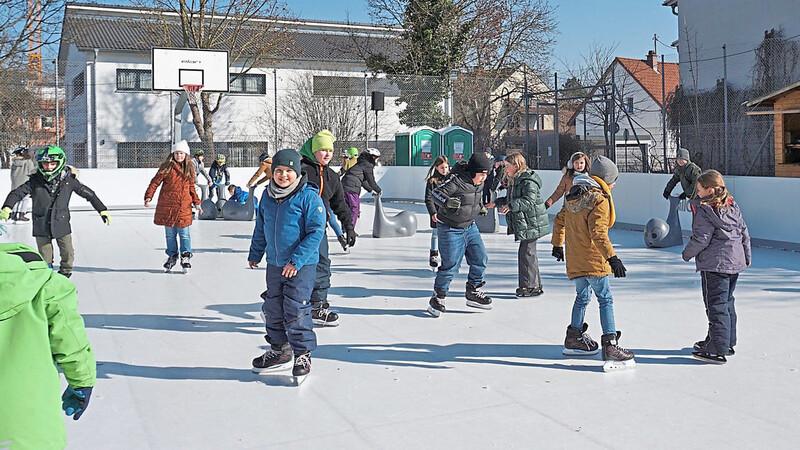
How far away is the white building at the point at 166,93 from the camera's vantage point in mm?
23719

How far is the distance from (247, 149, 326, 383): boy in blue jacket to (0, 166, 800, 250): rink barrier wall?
29.9 feet

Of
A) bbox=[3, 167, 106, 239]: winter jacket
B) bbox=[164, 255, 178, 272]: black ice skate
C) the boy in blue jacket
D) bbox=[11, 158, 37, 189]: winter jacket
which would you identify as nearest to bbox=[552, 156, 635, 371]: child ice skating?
the boy in blue jacket

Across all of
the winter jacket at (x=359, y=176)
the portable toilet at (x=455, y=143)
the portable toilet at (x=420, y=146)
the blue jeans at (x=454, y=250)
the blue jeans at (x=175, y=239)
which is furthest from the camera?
the portable toilet at (x=455, y=143)

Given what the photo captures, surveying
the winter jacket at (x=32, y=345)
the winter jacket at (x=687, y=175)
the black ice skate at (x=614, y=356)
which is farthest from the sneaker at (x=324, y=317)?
the winter jacket at (x=687, y=175)

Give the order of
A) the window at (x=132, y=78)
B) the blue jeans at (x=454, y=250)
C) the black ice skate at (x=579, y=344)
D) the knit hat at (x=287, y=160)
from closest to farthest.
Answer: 1. the knit hat at (x=287, y=160)
2. the black ice skate at (x=579, y=344)
3. the blue jeans at (x=454, y=250)
4. the window at (x=132, y=78)

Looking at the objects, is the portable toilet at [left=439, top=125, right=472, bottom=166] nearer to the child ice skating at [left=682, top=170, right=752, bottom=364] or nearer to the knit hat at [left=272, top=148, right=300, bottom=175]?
the child ice skating at [left=682, top=170, right=752, bottom=364]

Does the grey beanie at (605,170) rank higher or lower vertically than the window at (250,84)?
lower

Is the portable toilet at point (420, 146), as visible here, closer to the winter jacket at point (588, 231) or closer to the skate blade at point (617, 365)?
the winter jacket at point (588, 231)

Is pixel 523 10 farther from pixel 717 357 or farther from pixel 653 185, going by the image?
pixel 717 357

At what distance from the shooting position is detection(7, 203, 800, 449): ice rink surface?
13.8 ft

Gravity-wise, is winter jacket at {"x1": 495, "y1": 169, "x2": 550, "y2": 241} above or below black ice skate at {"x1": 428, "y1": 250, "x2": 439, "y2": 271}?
above

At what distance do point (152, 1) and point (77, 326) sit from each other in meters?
32.0

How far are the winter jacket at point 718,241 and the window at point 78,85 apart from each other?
20.7m

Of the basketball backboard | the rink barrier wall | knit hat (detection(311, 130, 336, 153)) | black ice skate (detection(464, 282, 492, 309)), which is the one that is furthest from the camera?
the basketball backboard
